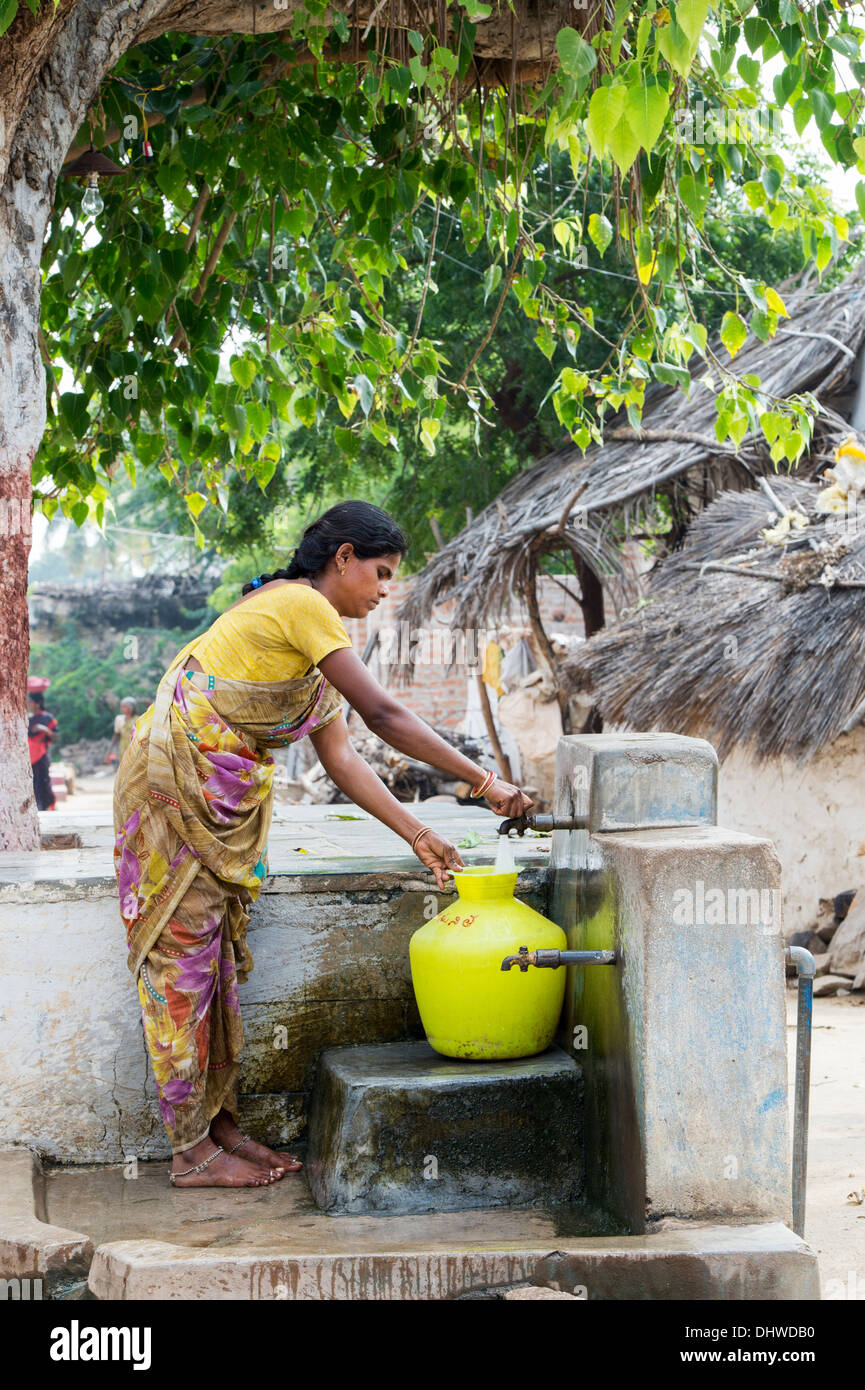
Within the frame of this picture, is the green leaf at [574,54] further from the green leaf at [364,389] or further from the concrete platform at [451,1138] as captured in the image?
the green leaf at [364,389]

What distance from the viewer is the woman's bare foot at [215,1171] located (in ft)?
9.58

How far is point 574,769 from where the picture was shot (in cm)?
307

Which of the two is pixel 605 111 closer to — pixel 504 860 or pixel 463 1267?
pixel 504 860

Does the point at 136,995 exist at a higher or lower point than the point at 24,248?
lower

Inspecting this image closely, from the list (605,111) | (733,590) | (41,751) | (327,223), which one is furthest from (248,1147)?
(41,751)

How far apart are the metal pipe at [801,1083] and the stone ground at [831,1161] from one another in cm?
35

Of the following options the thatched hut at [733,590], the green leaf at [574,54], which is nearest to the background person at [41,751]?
the thatched hut at [733,590]

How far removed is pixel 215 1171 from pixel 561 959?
100cm

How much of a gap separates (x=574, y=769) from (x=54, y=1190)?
1.59 metres

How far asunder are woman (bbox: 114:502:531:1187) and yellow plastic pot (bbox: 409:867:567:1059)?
104 mm

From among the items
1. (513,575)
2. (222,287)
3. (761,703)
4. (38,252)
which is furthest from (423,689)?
(38,252)

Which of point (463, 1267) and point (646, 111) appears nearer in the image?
point (646, 111)

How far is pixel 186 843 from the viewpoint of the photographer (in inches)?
112

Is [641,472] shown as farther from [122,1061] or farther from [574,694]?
[122,1061]
